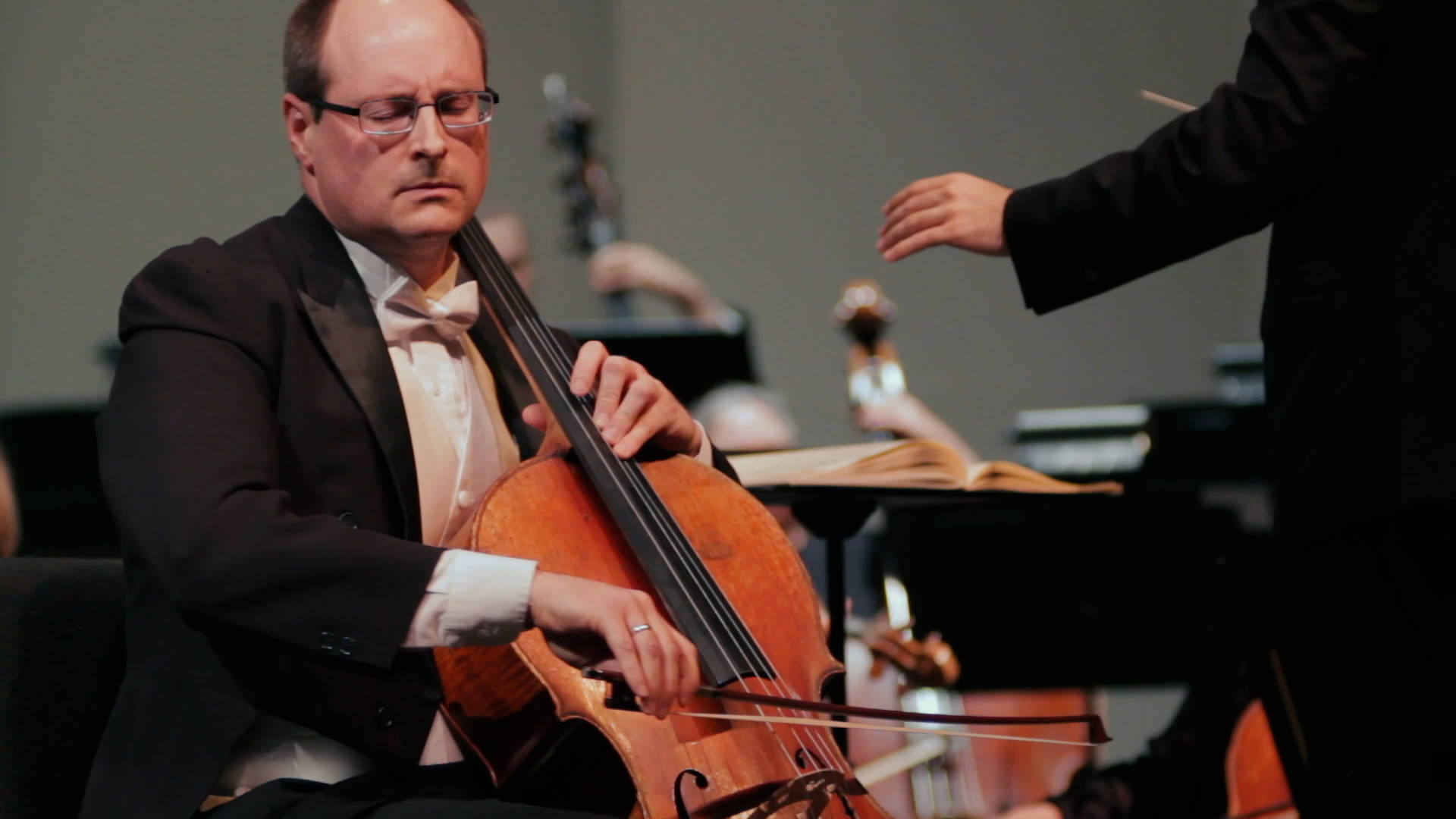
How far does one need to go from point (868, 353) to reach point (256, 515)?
6.73 ft

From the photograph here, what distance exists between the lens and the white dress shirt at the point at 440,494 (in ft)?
4.05

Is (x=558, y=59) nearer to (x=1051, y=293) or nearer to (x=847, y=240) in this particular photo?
(x=847, y=240)

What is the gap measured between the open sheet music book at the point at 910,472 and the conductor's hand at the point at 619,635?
0.71 metres

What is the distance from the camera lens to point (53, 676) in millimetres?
1527

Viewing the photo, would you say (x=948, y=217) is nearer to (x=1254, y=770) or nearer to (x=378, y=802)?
(x=378, y=802)

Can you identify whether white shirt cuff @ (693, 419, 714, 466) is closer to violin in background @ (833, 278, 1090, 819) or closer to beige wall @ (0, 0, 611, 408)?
violin in background @ (833, 278, 1090, 819)

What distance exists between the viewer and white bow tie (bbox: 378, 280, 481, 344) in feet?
5.16

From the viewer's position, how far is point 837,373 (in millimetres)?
6445

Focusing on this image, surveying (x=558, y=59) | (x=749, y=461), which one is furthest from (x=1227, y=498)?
(x=558, y=59)

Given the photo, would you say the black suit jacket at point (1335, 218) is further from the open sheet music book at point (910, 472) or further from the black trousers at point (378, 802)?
the black trousers at point (378, 802)

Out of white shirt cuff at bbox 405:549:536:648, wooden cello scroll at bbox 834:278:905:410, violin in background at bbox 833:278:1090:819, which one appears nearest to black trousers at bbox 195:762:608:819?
white shirt cuff at bbox 405:549:536:648

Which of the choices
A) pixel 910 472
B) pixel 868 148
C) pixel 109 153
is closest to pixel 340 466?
pixel 910 472

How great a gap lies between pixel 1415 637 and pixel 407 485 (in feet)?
3.56

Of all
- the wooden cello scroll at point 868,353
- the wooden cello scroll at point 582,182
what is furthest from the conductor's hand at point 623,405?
the wooden cello scroll at point 582,182
